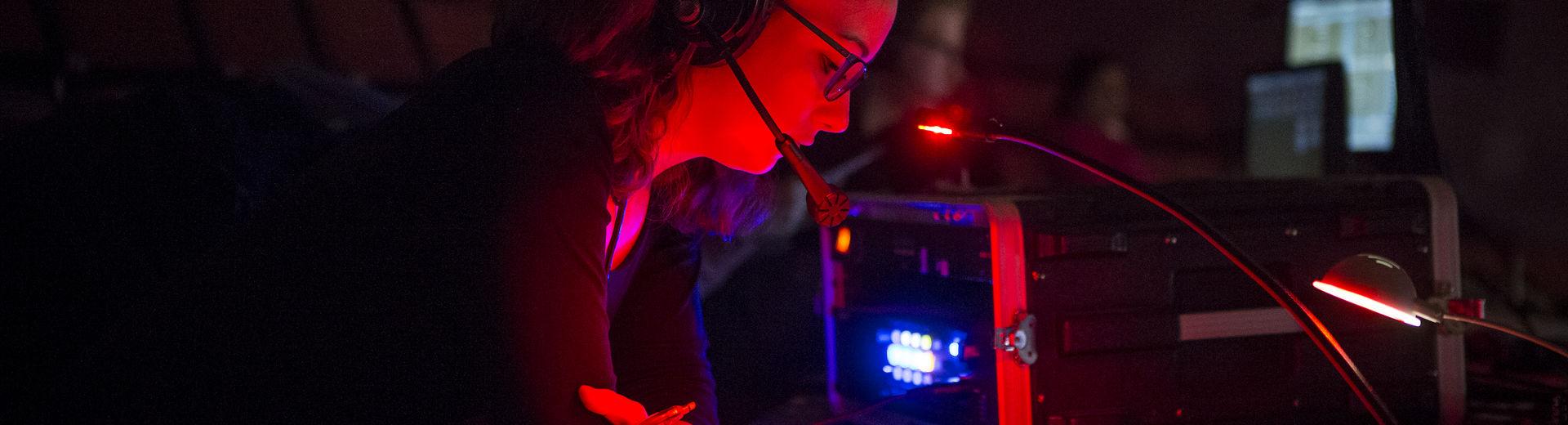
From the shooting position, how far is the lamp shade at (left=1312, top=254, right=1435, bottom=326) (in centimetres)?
79

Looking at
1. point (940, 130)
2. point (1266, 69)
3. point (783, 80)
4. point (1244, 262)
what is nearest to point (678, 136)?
point (783, 80)

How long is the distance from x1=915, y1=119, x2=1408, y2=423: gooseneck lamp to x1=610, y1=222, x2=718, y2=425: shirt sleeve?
0.35 m

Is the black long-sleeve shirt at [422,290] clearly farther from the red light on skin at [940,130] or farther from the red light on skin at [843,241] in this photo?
the red light on skin at [843,241]

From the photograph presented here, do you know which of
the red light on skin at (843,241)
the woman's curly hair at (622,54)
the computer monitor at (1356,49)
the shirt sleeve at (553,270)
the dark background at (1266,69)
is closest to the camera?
the shirt sleeve at (553,270)

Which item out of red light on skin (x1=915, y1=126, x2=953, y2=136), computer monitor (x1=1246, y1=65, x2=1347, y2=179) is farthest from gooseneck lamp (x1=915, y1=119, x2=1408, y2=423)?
computer monitor (x1=1246, y1=65, x2=1347, y2=179)

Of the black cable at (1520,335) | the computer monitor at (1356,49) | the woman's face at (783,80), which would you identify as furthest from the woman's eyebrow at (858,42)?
the computer monitor at (1356,49)

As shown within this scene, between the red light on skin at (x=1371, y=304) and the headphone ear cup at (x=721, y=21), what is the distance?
0.54 metres

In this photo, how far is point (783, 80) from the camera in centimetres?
82

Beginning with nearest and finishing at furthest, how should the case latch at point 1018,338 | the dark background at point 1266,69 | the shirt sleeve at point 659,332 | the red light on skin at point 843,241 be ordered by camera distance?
1. the case latch at point 1018,338
2. the shirt sleeve at point 659,332
3. the red light on skin at point 843,241
4. the dark background at point 1266,69

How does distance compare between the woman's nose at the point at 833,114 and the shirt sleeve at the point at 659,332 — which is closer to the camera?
the woman's nose at the point at 833,114

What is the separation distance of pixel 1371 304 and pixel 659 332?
26.9 inches

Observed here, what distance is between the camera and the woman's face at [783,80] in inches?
31.5

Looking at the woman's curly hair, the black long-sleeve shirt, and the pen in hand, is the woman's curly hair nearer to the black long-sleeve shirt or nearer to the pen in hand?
the black long-sleeve shirt

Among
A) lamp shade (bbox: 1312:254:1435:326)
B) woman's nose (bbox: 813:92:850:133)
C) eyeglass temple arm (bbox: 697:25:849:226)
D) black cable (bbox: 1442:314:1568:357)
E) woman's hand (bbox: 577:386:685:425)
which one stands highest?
woman's nose (bbox: 813:92:850:133)
